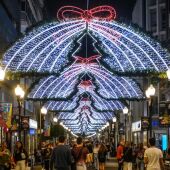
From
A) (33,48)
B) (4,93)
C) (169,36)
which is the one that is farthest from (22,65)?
(169,36)

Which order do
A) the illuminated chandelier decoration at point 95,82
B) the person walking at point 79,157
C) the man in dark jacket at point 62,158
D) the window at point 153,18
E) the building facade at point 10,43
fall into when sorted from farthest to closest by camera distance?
the window at point 153,18, the illuminated chandelier decoration at point 95,82, the building facade at point 10,43, the person walking at point 79,157, the man in dark jacket at point 62,158

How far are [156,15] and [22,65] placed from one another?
58244 millimetres

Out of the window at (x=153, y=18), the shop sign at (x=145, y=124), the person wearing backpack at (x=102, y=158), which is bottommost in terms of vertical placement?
the person wearing backpack at (x=102, y=158)

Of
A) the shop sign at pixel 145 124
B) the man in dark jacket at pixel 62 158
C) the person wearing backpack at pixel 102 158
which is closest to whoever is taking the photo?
the man in dark jacket at pixel 62 158

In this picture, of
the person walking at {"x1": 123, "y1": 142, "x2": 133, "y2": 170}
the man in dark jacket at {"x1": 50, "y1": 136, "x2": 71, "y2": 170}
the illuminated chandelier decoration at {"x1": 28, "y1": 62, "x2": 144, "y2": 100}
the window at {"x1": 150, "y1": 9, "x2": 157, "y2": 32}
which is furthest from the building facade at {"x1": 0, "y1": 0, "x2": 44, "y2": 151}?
the window at {"x1": 150, "y1": 9, "x2": 157, "y2": 32}

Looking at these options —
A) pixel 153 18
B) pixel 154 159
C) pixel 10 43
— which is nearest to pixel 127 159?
pixel 10 43

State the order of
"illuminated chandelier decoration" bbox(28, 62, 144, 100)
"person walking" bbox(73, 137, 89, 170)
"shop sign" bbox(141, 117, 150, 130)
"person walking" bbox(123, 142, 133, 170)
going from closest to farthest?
1. "person walking" bbox(73, 137, 89, 170)
2. "person walking" bbox(123, 142, 133, 170)
3. "shop sign" bbox(141, 117, 150, 130)
4. "illuminated chandelier decoration" bbox(28, 62, 144, 100)

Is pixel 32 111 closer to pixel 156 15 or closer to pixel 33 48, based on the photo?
pixel 156 15

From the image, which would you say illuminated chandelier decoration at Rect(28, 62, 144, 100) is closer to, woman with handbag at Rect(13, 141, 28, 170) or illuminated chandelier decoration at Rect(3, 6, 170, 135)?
illuminated chandelier decoration at Rect(3, 6, 170, 135)

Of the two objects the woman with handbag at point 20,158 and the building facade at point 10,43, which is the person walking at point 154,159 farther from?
the building facade at point 10,43

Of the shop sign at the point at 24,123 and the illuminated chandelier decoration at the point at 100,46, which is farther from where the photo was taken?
the shop sign at the point at 24,123

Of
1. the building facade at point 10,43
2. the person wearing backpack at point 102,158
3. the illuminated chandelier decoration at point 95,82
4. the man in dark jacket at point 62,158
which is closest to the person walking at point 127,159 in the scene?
the building facade at point 10,43

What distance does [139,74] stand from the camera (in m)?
37.1

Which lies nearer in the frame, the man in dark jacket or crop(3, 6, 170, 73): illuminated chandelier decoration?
the man in dark jacket
